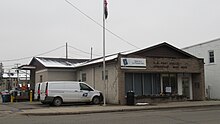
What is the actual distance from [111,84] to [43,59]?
45.8 ft

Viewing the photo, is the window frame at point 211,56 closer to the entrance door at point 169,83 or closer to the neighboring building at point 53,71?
the entrance door at point 169,83

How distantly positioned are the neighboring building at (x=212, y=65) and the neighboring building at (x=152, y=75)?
3.77 m

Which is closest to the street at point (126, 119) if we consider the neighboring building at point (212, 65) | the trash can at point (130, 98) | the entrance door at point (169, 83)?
the trash can at point (130, 98)

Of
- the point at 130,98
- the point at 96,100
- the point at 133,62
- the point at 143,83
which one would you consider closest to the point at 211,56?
the point at 143,83

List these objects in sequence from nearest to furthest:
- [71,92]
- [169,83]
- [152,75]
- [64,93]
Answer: [64,93] → [71,92] → [152,75] → [169,83]

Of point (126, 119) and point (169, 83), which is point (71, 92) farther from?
point (126, 119)

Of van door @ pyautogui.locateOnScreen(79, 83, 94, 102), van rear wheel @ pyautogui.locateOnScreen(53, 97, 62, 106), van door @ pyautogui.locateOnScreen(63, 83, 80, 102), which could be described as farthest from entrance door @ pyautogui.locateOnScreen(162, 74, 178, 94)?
van rear wheel @ pyautogui.locateOnScreen(53, 97, 62, 106)

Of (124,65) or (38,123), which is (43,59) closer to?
(124,65)

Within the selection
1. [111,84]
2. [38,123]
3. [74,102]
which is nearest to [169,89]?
[111,84]

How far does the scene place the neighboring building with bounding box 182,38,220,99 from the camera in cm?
3098

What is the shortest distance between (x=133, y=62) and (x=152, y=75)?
9.05 ft

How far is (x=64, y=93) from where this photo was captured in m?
23.9

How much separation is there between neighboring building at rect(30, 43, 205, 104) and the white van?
2068mm

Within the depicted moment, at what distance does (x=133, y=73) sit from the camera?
84.9ft
